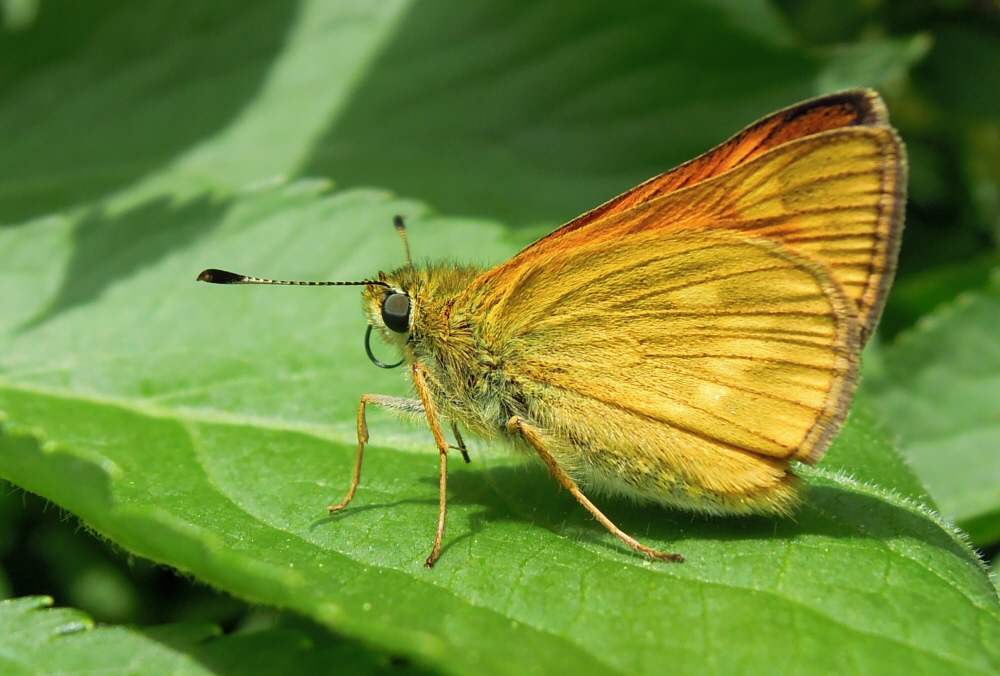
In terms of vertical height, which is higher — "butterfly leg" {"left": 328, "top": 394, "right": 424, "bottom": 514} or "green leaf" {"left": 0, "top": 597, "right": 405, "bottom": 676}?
"butterfly leg" {"left": 328, "top": 394, "right": 424, "bottom": 514}

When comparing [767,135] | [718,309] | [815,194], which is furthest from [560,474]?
[767,135]

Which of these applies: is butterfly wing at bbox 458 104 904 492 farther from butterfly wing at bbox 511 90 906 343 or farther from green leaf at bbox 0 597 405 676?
green leaf at bbox 0 597 405 676

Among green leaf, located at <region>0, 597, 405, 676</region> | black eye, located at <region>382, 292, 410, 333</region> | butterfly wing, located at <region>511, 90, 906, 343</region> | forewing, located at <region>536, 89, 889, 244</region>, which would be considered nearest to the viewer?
green leaf, located at <region>0, 597, 405, 676</region>

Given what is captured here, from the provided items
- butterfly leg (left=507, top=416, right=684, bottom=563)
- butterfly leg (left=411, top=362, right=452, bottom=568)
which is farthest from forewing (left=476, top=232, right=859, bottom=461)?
butterfly leg (left=411, top=362, right=452, bottom=568)

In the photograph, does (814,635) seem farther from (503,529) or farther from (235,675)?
(235,675)

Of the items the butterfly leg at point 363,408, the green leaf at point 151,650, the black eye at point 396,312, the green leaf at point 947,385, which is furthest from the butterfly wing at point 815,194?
the green leaf at point 947,385

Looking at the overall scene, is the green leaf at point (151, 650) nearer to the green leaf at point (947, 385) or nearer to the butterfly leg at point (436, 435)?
the butterfly leg at point (436, 435)

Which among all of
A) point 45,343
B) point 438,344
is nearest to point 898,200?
point 438,344

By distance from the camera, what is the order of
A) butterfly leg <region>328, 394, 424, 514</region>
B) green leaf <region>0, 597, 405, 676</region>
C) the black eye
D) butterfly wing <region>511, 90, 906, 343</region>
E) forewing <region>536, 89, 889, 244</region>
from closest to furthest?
green leaf <region>0, 597, 405, 676</region>, butterfly wing <region>511, 90, 906, 343</region>, forewing <region>536, 89, 889, 244</region>, butterfly leg <region>328, 394, 424, 514</region>, the black eye

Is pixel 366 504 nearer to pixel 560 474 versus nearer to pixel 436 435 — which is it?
pixel 436 435
